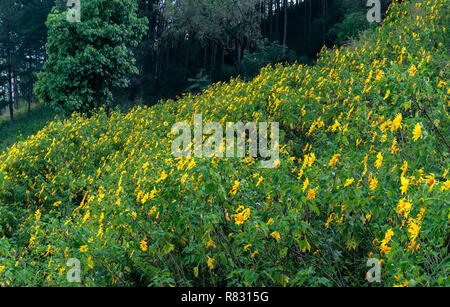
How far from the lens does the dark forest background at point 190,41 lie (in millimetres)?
16859

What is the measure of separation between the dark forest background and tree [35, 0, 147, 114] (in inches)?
183

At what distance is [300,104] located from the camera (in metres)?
5.72

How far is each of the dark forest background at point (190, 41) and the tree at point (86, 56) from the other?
4.64m

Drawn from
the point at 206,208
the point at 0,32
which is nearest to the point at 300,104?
the point at 206,208

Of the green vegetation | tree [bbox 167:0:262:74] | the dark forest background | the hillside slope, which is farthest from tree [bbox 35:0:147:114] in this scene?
the hillside slope

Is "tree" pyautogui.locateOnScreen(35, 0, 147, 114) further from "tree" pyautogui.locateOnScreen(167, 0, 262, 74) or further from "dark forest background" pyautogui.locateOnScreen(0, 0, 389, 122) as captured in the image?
"dark forest background" pyautogui.locateOnScreen(0, 0, 389, 122)

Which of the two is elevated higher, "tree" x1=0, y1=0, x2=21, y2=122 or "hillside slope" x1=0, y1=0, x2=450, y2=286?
"tree" x1=0, y1=0, x2=21, y2=122

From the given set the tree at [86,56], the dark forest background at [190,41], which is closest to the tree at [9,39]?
the dark forest background at [190,41]

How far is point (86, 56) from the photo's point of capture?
12.3 meters

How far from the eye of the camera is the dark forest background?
1686cm

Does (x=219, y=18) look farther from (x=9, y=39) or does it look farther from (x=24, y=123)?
(x=9, y=39)

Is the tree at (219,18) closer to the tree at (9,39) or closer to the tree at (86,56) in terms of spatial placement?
the tree at (86,56)

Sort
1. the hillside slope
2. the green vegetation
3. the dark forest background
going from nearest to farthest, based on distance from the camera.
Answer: the hillside slope
the dark forest background
the green vegetation
